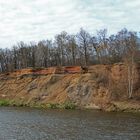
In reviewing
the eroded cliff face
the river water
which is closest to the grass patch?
the eroded cliff face

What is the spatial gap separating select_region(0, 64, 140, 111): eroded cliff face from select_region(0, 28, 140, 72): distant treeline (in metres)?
12.4

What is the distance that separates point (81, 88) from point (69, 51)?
1381 inches

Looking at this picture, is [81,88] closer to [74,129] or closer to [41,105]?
[41,105]

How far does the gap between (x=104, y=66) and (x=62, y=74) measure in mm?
9453

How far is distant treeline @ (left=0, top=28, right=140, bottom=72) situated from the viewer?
7744cm

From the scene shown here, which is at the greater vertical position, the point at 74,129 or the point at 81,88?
the point at 81,88

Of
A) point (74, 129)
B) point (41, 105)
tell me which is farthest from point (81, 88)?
point (74, 129)

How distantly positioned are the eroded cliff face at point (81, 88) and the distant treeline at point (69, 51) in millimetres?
12405

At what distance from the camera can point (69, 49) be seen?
9175 centimetres

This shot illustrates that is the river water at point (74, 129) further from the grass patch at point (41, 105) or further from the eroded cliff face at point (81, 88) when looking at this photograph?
the grass patch at point (41, 105)

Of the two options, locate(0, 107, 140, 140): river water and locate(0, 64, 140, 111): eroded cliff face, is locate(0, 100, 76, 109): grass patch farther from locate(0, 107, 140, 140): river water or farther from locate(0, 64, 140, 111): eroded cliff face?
locate(0, 107, 140, 140): river water

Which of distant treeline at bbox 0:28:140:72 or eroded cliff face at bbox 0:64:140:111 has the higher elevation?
distant treeline at bbox 0:28:140:72

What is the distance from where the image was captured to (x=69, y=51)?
92.4m

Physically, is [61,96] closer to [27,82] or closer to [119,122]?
[27,82]
